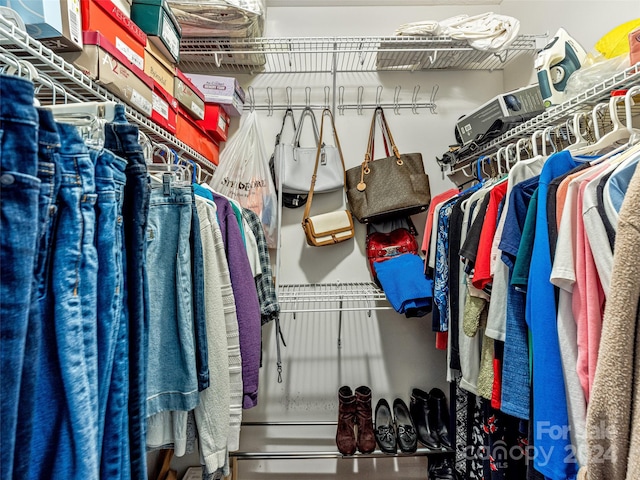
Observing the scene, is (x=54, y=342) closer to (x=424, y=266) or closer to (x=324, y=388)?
(x=424, y=266)

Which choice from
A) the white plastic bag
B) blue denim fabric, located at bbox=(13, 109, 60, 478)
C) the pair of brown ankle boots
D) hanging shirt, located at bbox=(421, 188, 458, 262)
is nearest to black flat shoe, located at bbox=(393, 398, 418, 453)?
the pair of brown ankle boots

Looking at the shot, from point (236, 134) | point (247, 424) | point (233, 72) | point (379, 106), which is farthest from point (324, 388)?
point (233, 72)

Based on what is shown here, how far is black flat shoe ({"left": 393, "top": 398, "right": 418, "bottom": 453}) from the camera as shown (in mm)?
1365

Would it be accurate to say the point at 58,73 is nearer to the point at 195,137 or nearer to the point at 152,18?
the point at 152,18

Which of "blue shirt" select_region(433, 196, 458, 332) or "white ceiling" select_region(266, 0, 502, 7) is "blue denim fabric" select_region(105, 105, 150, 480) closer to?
"blue shirt" select_region(433, 196, 458, 332)

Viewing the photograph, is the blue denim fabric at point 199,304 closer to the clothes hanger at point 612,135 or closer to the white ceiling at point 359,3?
the clothes hanger at point 612,135

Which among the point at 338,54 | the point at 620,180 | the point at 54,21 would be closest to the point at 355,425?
the point at 620,180

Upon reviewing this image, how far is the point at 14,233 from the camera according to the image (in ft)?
0.99

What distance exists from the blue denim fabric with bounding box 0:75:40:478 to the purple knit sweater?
63cm

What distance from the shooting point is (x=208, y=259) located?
0.83 meters

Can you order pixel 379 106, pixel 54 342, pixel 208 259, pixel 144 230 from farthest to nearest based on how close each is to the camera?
pixel 379 106 < pixel 208 259 < pixel 144 230 < pixel 54 342

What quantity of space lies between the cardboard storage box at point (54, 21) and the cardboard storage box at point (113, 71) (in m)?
0.02

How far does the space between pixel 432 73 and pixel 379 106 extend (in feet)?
1.12

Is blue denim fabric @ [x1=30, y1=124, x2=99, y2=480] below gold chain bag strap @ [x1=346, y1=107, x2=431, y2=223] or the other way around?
below
